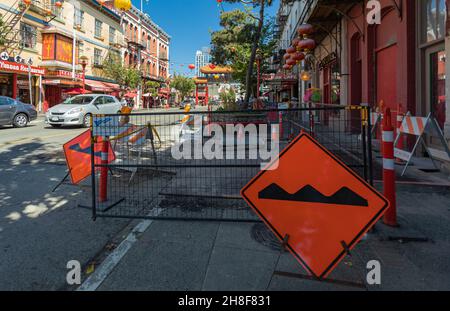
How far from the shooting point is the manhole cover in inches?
133

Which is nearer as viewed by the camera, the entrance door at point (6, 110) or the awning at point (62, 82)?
the entrance door at point (6, 110)

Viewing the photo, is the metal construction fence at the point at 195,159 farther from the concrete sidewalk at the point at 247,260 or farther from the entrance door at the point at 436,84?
the entrance door at the point at 436,84

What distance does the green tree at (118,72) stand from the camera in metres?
40.1

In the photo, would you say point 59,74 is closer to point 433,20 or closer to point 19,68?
point 19,68

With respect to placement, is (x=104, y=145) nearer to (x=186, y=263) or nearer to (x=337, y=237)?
(x=186, y=263)

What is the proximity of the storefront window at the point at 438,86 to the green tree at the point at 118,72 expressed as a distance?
39.1 m

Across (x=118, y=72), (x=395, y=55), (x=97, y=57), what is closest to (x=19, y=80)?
(x=97, y=57)

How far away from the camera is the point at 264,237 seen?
11.8ft

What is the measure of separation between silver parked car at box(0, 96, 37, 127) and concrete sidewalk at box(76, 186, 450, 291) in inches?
593

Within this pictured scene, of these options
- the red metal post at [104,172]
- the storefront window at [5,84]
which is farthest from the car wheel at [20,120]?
the red metal post at [104,172]

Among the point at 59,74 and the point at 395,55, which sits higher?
the point at 59,74

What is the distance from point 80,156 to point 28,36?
29356 mm

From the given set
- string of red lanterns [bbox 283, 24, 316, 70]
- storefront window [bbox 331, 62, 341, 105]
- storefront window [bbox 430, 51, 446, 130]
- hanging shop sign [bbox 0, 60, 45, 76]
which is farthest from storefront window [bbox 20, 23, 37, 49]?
storefront window [bbox 430, 51, 446, 130]

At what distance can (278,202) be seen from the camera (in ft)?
9.45
